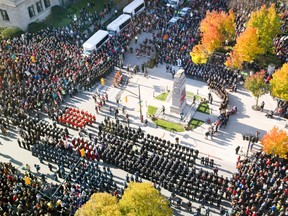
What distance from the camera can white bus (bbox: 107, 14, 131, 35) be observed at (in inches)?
2170

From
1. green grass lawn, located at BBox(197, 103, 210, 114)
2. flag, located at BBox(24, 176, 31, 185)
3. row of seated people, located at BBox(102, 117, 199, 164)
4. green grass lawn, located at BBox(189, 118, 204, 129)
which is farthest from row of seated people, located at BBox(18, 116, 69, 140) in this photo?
green grass lawn, located at BBox(197, 103, 210, 114)

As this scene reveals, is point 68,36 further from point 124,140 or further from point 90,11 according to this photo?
point 124,140

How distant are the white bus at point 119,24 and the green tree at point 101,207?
33.7m

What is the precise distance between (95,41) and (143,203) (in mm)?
31026

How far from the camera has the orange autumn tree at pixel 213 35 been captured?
46.6 meters

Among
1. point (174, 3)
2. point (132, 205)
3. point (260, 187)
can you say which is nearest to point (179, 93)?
point (260, 187)

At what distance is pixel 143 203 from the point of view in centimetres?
2547

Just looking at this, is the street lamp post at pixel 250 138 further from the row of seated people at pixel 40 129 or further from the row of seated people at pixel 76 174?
the row of seated people at pixel 40 129

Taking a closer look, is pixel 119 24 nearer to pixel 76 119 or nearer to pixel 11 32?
pixel 11 32

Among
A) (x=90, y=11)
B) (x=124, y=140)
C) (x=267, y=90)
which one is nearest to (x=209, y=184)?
(x=124, y=140)

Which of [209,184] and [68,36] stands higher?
[68,36]

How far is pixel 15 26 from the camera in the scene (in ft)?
186

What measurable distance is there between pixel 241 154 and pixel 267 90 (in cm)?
806

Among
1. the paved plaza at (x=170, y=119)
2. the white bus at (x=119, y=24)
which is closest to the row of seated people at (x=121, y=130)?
the paved plaza at (x=170, y=119)
